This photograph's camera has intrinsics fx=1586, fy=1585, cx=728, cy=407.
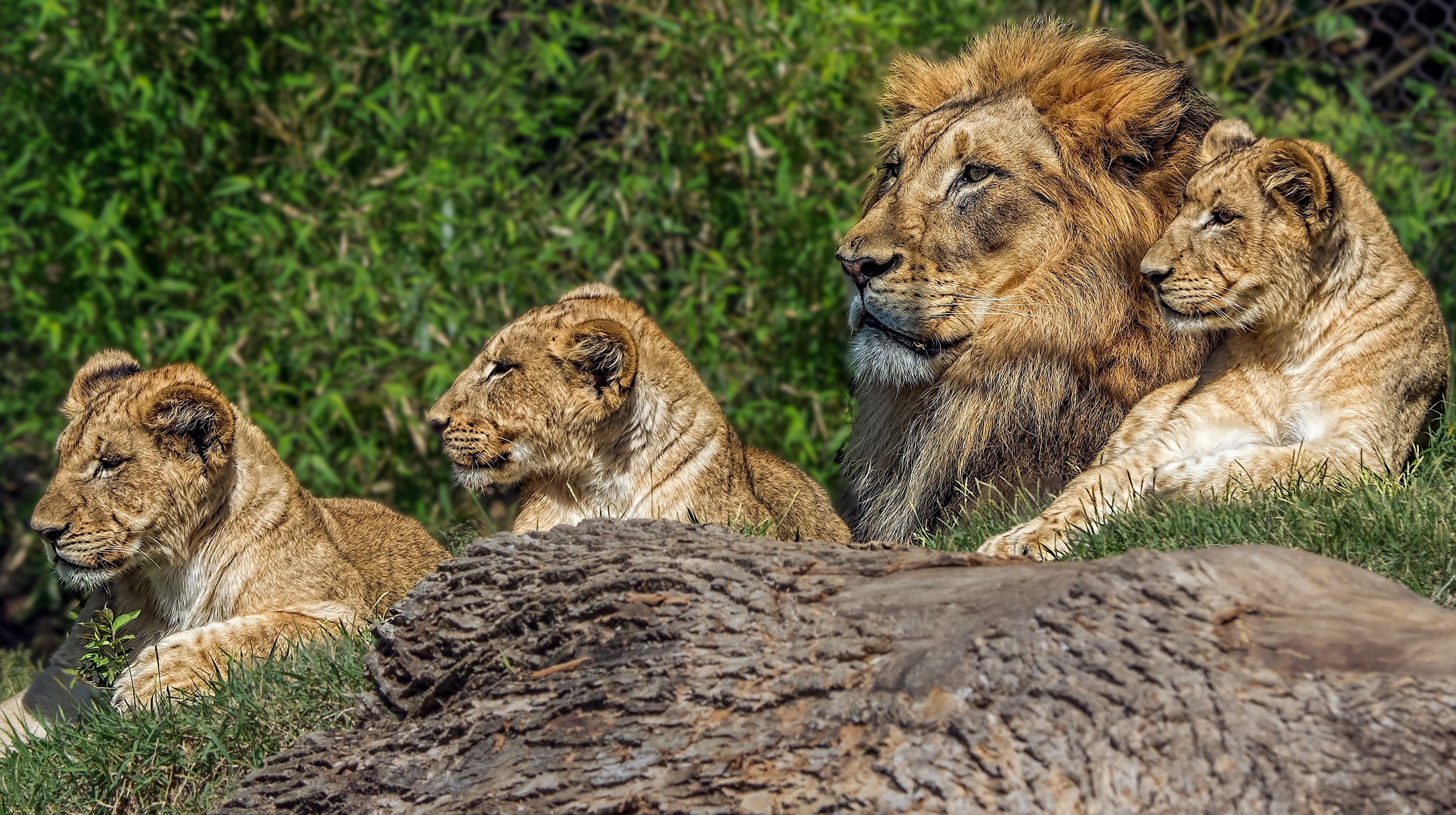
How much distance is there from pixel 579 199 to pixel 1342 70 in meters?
4.11

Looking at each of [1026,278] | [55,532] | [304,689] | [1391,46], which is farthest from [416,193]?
[1391,46]

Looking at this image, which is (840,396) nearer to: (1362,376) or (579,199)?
(579,199)

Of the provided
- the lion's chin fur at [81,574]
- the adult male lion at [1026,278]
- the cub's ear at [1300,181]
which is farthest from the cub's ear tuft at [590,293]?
the cub's ear at [1300,181]

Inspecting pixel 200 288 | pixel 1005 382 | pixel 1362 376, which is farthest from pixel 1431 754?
pixel 200 288

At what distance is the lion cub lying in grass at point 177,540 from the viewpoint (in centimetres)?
412

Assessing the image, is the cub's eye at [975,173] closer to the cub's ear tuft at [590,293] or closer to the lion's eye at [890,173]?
the lion's eye at [890,173]

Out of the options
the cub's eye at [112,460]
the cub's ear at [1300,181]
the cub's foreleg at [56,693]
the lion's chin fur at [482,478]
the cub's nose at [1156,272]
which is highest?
the cub's ear at [1300,181]

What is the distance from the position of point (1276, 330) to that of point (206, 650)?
2.78 meters

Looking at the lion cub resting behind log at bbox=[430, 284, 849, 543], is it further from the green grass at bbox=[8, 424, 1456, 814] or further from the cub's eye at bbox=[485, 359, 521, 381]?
the green grass at bbox=[8, 424, 1456, 814]

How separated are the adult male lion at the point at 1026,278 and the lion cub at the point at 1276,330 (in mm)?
414

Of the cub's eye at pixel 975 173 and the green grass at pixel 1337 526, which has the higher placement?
the cub's eye at pixel 975 173

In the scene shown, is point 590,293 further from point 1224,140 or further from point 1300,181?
point 1300,181

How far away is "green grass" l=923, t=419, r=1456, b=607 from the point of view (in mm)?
3197

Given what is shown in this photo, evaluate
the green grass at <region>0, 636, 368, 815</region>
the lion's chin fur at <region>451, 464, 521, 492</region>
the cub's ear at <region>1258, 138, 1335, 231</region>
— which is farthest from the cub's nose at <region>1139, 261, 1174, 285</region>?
the green grass at <region>0, 636, 368, 815</region>
